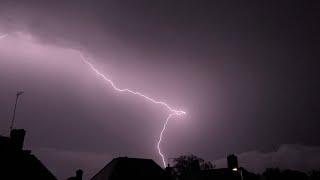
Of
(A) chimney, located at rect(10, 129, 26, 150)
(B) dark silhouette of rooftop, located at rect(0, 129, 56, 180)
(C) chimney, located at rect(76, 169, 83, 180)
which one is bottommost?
(C) chimney, located at rect(76, 169, 83, 180)

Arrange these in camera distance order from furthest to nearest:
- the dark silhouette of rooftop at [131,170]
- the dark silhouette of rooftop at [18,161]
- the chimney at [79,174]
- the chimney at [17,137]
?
the chimney at [79,174] → the dark silhouette of rooftop at [131,170] → the chimney at [17,137] → the dark silhouette of rooftop at [18,161]

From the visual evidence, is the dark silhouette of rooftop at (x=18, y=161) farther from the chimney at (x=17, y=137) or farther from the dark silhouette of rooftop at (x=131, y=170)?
the dark silhouette of rooftop at (x=131, y=170)

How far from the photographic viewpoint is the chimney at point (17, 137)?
30.5 m

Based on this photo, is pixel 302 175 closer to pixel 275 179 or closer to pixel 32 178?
pixel 275 179

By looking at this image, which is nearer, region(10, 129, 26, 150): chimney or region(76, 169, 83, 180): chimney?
region(10, 129, 26, 150): chimney

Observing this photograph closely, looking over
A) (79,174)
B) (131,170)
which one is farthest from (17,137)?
(131,170)

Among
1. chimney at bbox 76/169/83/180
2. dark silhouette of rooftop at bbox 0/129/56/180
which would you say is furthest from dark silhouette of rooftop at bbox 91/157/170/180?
dark silhouette of rooftop at bbox 0/129/56/180

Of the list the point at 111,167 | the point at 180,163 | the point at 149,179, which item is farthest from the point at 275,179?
the point at 180,163

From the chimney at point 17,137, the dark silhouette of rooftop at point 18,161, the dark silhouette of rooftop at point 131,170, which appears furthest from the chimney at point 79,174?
the chimney at point 17,137

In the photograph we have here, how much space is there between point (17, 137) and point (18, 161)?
2719 mm

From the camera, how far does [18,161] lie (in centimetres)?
2906

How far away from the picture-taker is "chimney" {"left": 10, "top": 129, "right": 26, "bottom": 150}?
3049 cm

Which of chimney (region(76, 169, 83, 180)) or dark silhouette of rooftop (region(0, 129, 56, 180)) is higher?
dark silhouette of rooftop (region(0, 129, 56, 180))

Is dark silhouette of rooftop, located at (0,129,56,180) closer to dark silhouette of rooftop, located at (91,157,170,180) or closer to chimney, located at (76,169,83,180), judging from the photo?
dark silhouette of rooftop, located at (91,157,170,180)
